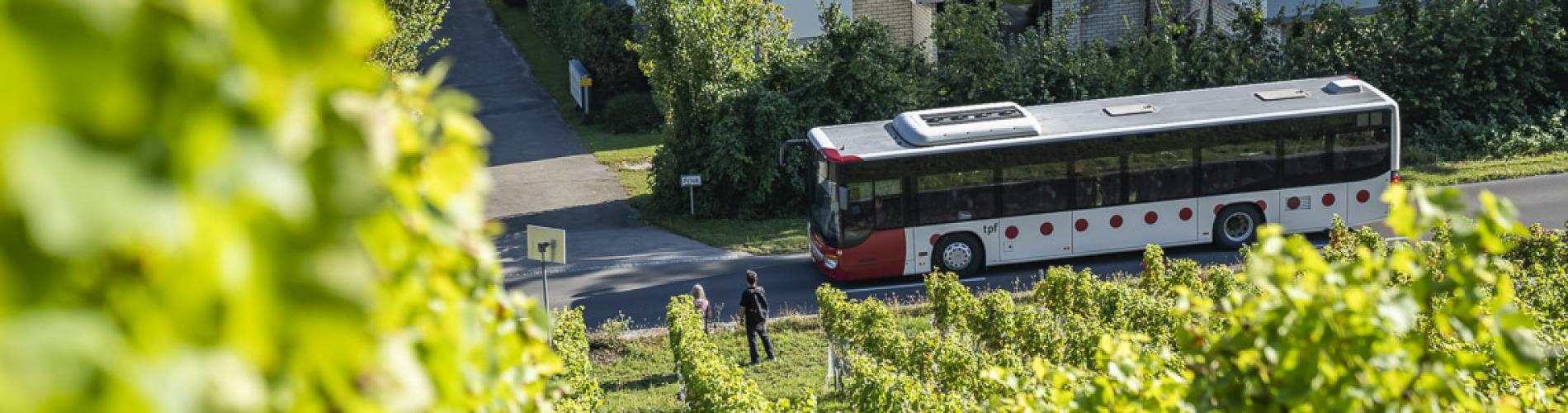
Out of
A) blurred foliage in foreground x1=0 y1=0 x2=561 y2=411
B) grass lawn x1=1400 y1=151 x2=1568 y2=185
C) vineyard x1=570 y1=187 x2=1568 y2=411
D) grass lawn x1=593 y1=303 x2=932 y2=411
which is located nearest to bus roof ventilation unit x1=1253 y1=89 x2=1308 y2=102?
grass lawn x1=1400 y1=151 x2=1568 y2=185

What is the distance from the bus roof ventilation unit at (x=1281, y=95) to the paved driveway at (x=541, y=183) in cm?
818

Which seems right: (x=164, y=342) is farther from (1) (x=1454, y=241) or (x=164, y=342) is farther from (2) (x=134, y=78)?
(1) (x=1454, y=241)

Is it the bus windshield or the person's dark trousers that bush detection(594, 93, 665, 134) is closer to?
the bus windshield

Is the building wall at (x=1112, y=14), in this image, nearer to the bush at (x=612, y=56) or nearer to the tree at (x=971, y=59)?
the tree at (x=971, y=59)

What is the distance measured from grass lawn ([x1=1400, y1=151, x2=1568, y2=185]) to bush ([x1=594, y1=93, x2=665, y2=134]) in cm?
1651

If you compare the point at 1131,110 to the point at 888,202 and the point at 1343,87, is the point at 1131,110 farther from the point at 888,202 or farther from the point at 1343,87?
the point at 888,202

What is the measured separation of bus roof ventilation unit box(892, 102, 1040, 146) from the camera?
18312mm

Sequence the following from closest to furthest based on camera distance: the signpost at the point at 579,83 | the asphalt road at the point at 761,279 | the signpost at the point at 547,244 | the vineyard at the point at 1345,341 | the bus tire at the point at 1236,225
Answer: the vineyard at the point at 1345,341 < the signpost at the point at 547,244 < the asphalt road at the point at 761,279 < the bus tire at the point at 1236,225 < the signpost at the point at 579,83

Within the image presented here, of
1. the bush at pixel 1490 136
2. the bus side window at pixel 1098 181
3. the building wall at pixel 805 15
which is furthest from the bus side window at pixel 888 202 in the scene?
the bush at pixel 1490 136

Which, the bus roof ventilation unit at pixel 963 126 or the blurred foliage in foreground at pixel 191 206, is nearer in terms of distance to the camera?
the blurred foliage in foreground at pixel 191 206

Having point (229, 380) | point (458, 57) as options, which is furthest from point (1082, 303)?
point (458, 57)

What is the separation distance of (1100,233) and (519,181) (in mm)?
12862

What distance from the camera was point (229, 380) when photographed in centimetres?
124

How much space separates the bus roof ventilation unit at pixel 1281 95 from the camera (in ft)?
64.0
